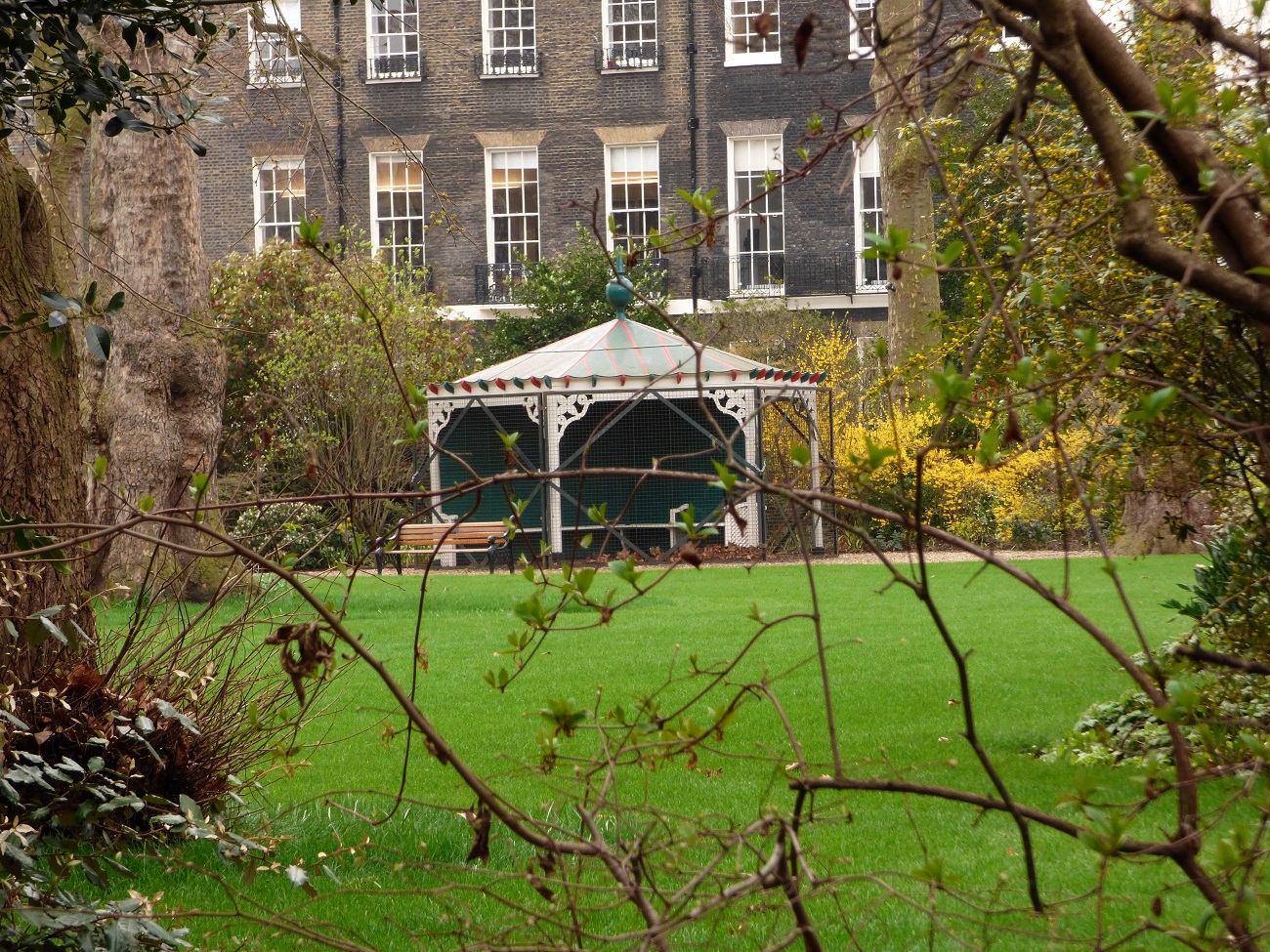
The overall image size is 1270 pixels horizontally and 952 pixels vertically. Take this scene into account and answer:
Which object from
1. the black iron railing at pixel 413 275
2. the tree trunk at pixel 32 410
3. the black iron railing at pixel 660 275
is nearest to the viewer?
the tree trunk at pixel 32 410

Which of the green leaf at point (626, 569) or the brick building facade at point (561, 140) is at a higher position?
the brick building facade at point (561, 140)

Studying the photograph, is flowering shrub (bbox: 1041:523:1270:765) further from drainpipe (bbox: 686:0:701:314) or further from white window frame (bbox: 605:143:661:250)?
white window frame (bbox: 605:143:661:250)

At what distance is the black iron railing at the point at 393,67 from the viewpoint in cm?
2672

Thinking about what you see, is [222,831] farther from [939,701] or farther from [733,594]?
[733,594]

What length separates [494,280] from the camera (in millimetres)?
26500

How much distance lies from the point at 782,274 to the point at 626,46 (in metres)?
5.69

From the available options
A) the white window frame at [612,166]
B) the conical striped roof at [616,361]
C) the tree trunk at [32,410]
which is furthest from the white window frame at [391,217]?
the tree trunk at [32,410]

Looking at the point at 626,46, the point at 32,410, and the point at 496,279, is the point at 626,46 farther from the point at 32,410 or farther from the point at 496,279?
the point at 32,410

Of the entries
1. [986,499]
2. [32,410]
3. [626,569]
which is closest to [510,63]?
[986,499]

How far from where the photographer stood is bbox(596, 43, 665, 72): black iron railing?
26.1 metres

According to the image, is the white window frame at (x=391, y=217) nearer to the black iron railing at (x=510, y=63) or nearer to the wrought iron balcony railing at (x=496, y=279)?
the wrought iron balcony railing at (x=496, y=279)

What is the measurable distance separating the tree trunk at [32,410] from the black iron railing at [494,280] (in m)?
22.6

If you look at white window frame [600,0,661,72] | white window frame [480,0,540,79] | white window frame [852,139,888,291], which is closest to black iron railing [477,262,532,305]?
white window frame [480,0,540,79]

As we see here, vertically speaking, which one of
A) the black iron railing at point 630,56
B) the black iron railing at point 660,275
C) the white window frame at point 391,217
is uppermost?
the black iron railing at point 630,56
